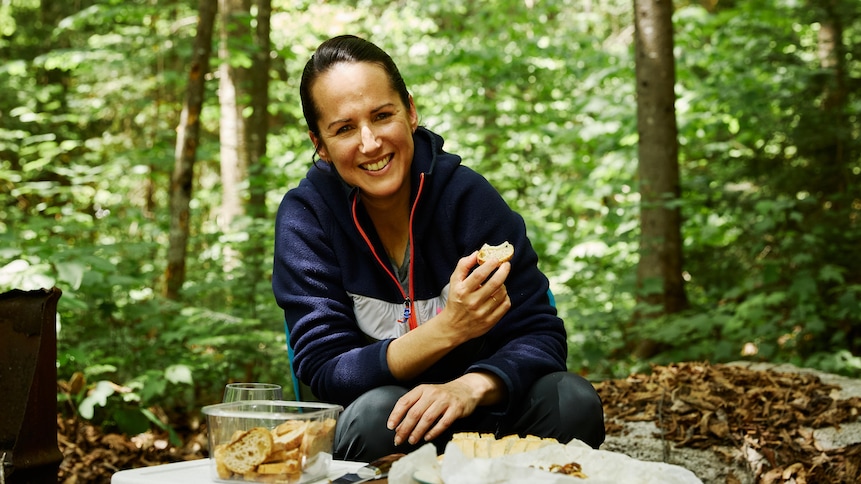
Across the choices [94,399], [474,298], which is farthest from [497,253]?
[94,399]

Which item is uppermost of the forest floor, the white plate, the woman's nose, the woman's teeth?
the woman's nose

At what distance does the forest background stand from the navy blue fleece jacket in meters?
1.47

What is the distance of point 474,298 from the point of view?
1792 mm

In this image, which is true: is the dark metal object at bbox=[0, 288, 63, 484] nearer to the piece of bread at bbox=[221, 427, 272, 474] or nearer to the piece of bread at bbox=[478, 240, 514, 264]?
the piece of bread at bbox=[221, 427, 272, 474]

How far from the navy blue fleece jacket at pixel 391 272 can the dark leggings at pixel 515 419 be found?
4.6 inches

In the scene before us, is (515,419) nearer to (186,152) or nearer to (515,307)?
(515,307)

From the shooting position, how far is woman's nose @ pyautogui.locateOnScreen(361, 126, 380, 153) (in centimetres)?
208

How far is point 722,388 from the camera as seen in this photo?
132 inches

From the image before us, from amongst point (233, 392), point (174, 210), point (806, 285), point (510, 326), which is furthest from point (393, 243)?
point (806, 285)

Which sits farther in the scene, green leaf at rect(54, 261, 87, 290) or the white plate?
green leaf at rect(54, 261, 87, 290)

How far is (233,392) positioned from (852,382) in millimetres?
3064

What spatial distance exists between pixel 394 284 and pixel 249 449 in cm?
84

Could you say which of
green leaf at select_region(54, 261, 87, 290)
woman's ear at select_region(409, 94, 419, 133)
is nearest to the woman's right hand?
woman's ear at select_region(409, 94, 419, 133)

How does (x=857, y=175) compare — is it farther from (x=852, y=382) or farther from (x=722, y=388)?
(x=722, y=388)
